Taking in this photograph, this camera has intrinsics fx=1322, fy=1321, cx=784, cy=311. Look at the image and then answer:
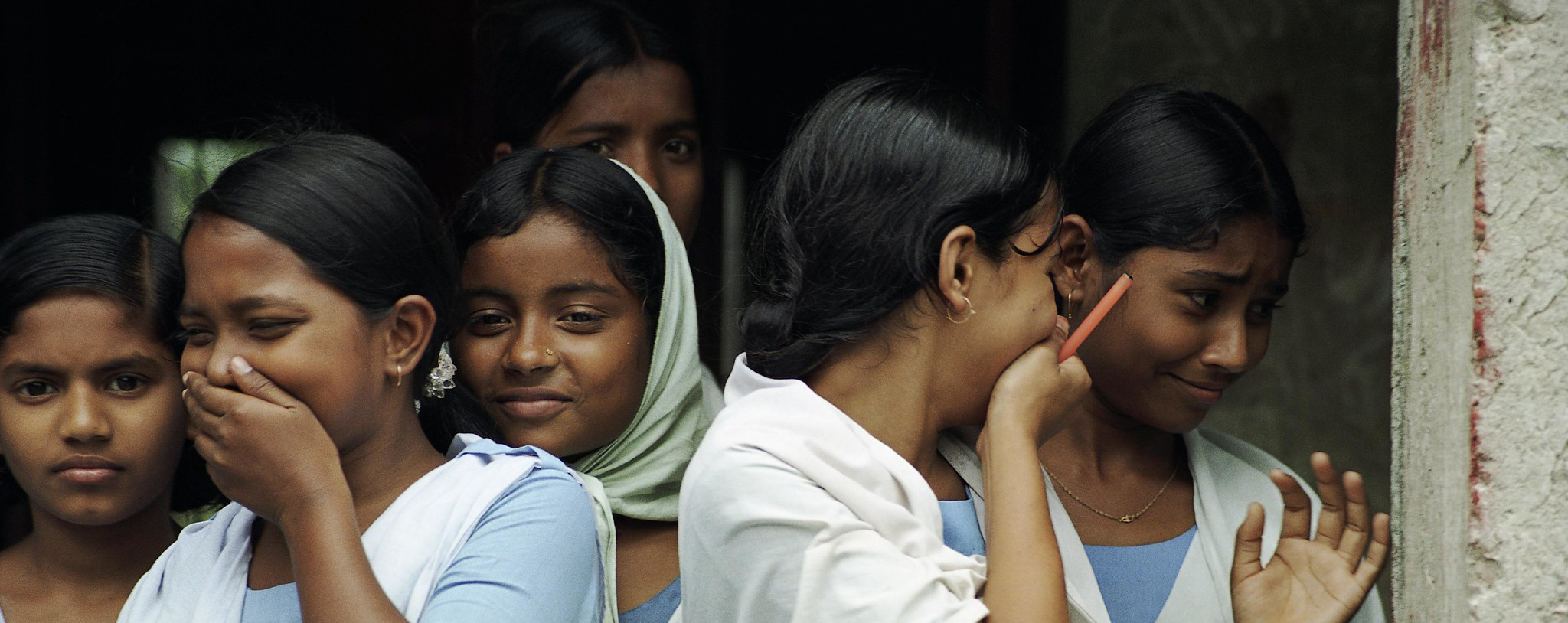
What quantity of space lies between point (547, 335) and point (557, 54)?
0.93 meters

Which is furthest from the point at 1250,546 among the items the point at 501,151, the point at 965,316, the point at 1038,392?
the point at 501,151

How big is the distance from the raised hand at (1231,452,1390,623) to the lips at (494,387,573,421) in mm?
1082

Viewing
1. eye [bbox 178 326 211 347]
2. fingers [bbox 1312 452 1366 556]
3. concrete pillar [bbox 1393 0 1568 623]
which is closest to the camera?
concrete pillar [bbox 1393 0 1568 623]

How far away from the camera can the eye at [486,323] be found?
7.11 feet

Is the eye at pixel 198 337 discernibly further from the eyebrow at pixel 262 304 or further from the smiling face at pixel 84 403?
the smiling face at pixel 84 403

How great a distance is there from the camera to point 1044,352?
67.6 inches

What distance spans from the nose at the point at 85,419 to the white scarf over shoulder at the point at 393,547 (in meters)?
0.24

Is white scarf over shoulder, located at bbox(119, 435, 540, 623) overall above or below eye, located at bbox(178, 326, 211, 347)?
below

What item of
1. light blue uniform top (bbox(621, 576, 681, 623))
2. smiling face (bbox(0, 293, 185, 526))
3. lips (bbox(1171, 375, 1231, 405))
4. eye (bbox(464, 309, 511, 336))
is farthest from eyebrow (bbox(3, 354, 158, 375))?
lips (bbox(1171, 375, 1231, 405))

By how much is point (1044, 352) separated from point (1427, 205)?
508mm

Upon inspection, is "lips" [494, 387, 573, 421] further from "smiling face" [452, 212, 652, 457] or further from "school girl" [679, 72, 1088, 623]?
"school girl" [679, 72, 1088, 623]

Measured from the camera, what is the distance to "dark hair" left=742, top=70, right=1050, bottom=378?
165 centimetres

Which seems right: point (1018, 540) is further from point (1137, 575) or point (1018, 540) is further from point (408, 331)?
point (408, 331)

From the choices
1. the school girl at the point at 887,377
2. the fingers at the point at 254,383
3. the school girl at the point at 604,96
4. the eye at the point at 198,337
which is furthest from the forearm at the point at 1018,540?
the school girl at the point at 604,96
